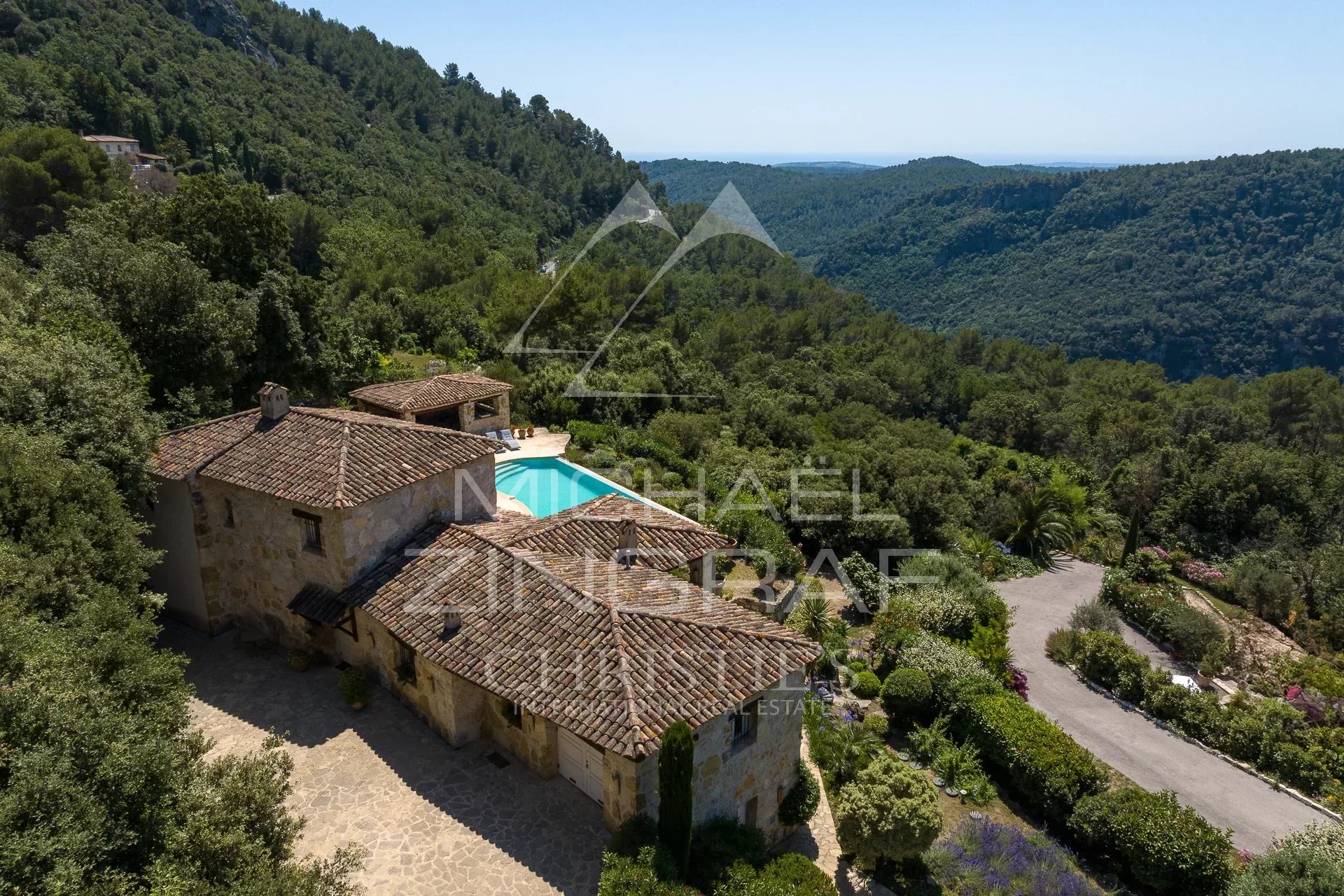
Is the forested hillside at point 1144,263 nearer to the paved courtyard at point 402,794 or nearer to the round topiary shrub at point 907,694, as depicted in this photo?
the round topiary shrub at point 907,694

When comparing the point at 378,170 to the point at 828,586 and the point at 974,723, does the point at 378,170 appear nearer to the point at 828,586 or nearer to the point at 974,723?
the point at 828,586

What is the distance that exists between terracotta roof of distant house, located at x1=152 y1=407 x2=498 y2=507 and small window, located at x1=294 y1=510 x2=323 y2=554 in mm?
692

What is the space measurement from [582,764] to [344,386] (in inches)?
965

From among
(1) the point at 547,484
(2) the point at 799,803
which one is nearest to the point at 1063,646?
(2) the point at 799,803

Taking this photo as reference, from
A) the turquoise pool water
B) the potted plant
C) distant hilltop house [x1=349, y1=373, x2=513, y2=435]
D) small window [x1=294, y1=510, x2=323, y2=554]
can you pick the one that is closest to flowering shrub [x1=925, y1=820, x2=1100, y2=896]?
the potted plant

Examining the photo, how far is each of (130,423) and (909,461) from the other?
29292mm

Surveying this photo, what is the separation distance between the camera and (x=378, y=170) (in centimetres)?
8938

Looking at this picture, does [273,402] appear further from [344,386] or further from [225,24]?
[225,24]

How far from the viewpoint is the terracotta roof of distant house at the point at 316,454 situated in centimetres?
1577

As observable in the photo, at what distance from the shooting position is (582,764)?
13.8 meters

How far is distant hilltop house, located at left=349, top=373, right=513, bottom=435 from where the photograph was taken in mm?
28312

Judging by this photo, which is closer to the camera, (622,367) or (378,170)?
(622,367)

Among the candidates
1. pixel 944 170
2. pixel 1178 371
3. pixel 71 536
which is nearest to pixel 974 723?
pixel 71 536

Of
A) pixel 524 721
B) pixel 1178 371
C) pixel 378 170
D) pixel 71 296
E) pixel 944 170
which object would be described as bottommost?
pixel 1178 371
